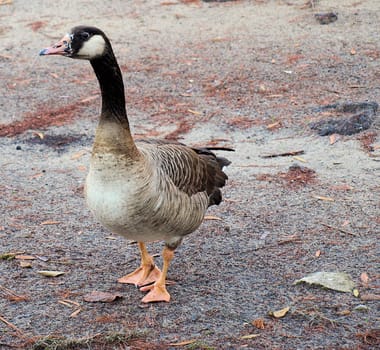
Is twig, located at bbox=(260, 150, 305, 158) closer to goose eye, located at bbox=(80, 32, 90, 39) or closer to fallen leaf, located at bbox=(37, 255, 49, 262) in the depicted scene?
fallen leaf, located at bbox=(37, 255, 49, 262)

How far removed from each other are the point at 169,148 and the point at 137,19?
22.7ft

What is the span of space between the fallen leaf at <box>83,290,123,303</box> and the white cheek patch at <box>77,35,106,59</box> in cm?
147

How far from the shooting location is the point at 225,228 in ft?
17.8

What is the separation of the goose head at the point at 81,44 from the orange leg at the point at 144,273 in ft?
4.40

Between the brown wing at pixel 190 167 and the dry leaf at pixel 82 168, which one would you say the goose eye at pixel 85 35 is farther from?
the dry leaf at pixel 82 168

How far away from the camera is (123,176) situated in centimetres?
391

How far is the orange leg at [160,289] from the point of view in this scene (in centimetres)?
438

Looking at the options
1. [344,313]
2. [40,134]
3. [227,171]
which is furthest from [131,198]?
[40,134]

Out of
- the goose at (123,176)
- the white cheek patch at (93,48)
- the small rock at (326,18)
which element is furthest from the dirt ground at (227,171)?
the white cheek patch at (93,48)

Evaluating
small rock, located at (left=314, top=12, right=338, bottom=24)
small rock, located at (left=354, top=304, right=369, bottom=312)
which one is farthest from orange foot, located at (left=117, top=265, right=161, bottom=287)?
small rock, located at (left=314, top=12, right=338, bottom=24)

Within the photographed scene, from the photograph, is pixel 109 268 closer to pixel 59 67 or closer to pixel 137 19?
pixel 59 67

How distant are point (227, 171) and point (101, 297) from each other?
93.9 inches

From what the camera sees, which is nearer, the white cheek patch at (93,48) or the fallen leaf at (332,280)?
the white cheek patch at (93,48)

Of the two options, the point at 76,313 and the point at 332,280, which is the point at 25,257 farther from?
the point at 332,280
